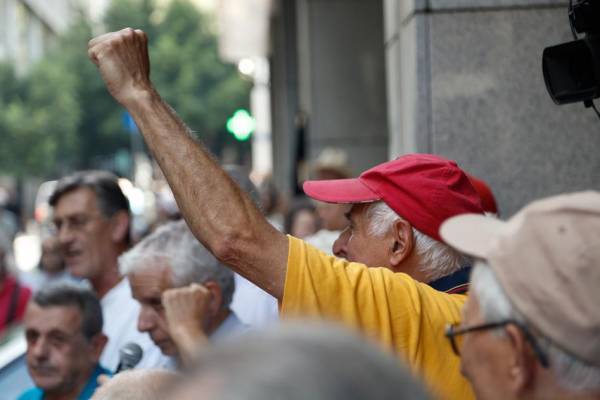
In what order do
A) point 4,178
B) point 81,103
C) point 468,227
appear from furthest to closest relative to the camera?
point 81,103 → point 4,178 → point 468,227

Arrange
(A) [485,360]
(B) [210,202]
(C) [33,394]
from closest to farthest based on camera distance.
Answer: (A) [485,360]
(B) [210,202]
(C) [33,394]

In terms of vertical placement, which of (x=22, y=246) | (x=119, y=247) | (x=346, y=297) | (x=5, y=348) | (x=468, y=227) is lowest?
(x=22, y=246)

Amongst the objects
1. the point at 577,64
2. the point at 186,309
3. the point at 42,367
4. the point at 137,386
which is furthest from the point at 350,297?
the point at 42,367

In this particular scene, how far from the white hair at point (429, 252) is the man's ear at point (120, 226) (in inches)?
117

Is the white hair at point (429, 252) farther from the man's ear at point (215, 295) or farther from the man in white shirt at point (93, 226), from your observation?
the man in white shirt at point (93, 226)

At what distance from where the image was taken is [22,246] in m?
29.4

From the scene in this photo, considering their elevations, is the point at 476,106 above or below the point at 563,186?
above

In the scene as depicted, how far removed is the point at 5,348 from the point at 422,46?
257cm

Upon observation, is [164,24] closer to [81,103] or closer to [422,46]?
[81,103]

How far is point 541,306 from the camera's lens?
175cm

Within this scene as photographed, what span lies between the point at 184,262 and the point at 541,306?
244cm

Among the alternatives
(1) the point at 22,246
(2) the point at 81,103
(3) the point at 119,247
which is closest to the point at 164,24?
(2) the point at 81,103

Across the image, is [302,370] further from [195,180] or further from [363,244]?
[363,244]

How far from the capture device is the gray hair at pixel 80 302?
4281 millimetres
